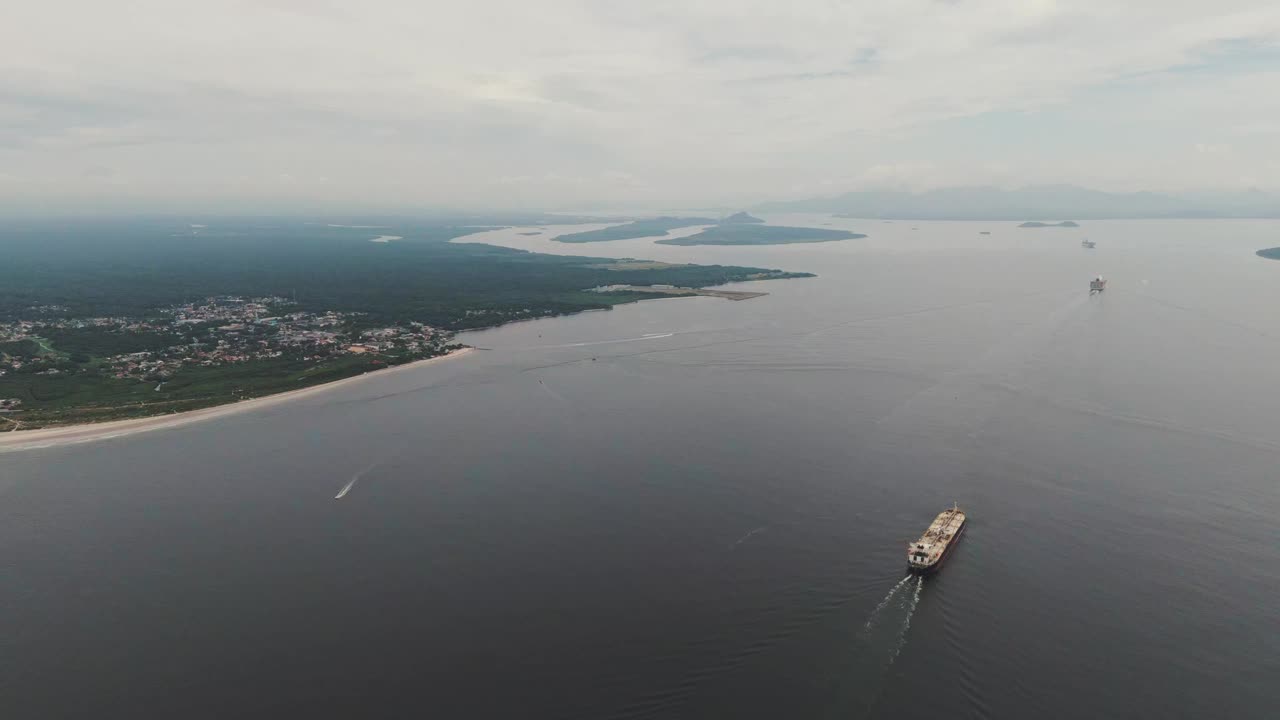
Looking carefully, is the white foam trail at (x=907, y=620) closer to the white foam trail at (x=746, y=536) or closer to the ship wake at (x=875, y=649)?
the ship wake at (x=875, y=649)

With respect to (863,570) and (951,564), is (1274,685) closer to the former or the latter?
(951,564)

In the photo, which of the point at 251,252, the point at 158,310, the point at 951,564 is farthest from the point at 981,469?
the point at 251,252

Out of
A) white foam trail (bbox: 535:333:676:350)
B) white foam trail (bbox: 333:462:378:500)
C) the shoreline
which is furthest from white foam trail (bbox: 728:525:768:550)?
white foam trail (bbox: 535:333:676:350)

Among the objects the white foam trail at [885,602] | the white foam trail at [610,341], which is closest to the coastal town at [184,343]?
the white foam trail at [610,341]

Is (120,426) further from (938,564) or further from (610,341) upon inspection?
(938,564)

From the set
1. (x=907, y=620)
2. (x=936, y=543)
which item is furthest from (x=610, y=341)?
(x=907, y=620)
